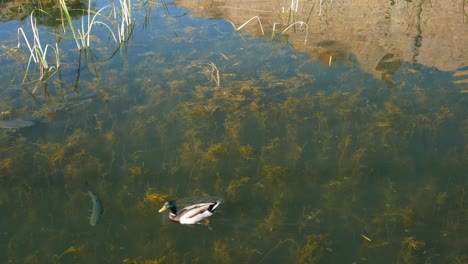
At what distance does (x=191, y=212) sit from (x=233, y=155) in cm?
140

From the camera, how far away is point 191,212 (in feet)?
16.7

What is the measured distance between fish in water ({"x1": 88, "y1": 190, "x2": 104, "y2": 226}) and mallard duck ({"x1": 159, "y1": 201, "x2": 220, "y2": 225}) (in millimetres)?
703

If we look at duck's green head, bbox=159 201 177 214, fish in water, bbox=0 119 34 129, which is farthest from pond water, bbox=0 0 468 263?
duck's green head, bbox=159 201 177 214

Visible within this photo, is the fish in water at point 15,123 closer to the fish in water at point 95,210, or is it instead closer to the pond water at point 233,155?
the pond water at point 233,155

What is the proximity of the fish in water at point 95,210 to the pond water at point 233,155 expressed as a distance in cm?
7

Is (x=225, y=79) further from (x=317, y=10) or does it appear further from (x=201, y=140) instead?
(x=317, y=10)

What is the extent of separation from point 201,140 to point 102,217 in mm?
1850

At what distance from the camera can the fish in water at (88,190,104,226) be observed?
206 inches

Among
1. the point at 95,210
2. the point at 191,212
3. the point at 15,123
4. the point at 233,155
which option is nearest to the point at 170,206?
the point at 191,212

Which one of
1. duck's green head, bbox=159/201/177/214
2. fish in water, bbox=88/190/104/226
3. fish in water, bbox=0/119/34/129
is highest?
fish in water, bbox=0/119/34/129

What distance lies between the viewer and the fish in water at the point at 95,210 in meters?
5.24

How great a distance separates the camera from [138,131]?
6.89 metres

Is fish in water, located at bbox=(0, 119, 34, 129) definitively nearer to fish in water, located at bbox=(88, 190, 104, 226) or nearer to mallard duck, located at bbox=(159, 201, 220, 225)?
fish in water, located at bbox=(88, 190, 104, 226)

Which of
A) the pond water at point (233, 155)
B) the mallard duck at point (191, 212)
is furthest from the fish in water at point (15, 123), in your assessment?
the mallard duck at point (191, 212)
